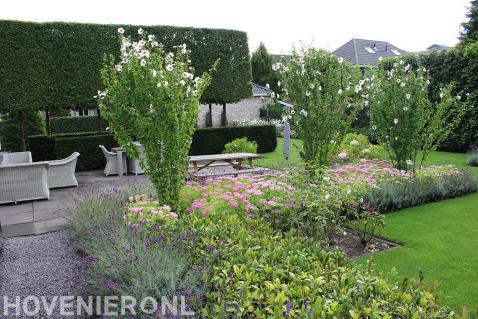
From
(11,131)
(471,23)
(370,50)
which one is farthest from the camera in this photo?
(370,50)

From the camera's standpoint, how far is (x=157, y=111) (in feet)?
18.0

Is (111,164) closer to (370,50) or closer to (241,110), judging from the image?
(241,110)

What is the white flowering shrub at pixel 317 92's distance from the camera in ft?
25.2

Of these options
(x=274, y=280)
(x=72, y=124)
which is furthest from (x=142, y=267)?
(x=72, y=124)

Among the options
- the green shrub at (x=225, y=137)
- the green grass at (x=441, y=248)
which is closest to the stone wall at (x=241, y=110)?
the green shrub at (x=225, y=137)

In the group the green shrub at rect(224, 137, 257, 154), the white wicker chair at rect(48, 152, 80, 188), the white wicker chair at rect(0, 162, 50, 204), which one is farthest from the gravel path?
the green shrub at rect(224, 137, 257, 154)

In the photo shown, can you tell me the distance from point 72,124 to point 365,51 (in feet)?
85.9

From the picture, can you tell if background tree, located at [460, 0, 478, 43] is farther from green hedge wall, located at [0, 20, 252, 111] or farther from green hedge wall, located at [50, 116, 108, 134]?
green hedge wall, located at [50, 116, 108, 134]

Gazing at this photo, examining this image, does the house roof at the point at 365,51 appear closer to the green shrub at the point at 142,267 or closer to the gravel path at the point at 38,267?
the gravel path at the point at 38,267

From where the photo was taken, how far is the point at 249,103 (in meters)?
30.9

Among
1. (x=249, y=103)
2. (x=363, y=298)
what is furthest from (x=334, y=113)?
(x=249, y=103)

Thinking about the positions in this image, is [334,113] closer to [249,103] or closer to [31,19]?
[31,19]

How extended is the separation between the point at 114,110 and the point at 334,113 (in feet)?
13.7

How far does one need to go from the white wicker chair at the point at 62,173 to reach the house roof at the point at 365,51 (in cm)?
2863
